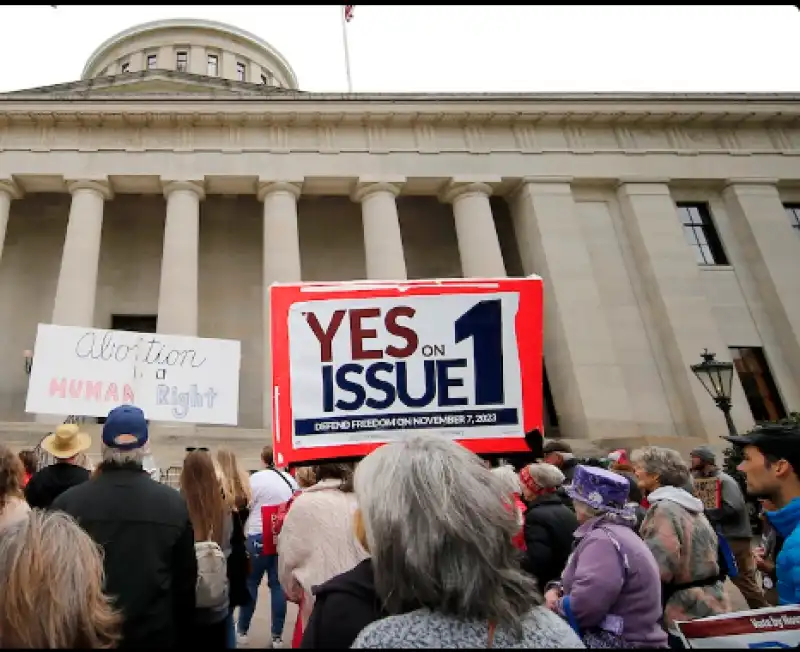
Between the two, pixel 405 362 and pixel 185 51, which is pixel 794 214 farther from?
pixel 185 51

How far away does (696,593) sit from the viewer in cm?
355

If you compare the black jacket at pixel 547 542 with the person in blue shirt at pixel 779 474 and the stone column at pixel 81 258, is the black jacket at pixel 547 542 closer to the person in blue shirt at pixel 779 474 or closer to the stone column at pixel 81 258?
the person in blue shirt at pixel 779 474

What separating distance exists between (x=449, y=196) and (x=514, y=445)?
18.9 metres

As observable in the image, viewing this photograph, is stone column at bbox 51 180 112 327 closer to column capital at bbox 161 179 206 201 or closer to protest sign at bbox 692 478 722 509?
column capital at bbox 161 179 206 201

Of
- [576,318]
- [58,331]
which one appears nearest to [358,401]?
[58,331]

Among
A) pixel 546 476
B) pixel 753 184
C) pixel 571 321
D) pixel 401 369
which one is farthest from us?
pixel 753 184

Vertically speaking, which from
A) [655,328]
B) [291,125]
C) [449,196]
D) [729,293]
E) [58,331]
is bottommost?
[58,331]

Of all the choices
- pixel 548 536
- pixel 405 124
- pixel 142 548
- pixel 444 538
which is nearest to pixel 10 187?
pixel 405 124

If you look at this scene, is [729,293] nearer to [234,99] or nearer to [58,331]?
[234,99]

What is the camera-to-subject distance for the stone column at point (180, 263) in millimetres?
18250

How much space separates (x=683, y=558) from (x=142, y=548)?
10.7 ft

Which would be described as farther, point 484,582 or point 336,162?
point 336,162

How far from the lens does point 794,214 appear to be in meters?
23.4

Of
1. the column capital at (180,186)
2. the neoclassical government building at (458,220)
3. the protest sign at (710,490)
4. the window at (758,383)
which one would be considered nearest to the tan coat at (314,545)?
the protest sign at (710,490)
